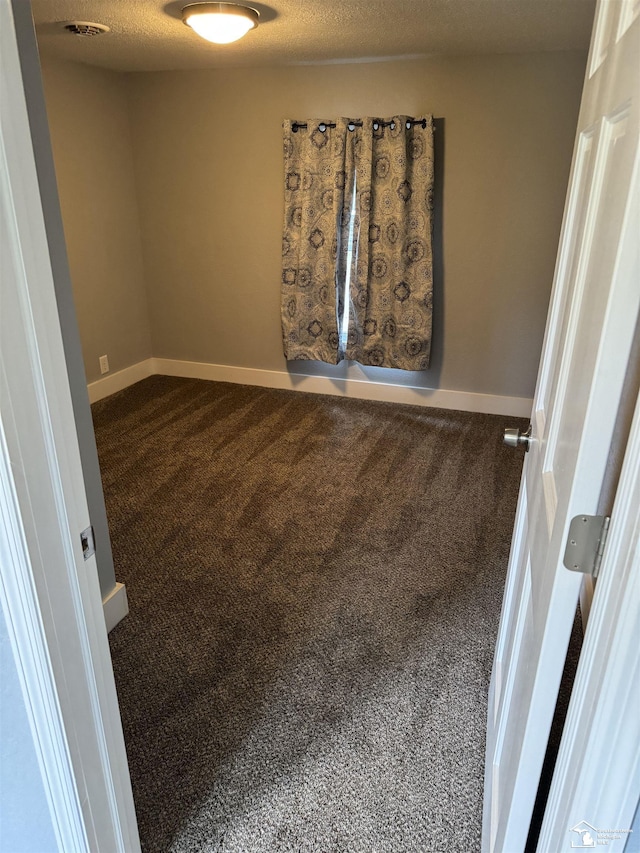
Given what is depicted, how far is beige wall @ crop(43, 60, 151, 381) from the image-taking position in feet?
12.0

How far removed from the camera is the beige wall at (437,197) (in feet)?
11.3

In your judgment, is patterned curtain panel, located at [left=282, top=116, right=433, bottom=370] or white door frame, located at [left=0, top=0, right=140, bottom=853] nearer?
white door frame, located at [left=0, top=0, right=140, bottom=853]

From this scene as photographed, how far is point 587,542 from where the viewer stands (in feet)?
2.52

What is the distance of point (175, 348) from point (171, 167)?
1.34 m

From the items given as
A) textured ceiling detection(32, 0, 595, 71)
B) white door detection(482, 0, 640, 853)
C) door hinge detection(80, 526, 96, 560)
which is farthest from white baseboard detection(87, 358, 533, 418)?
door hinge detection(80, 526, 96, 560)

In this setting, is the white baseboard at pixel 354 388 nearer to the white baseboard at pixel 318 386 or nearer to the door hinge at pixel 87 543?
the white baseboard at pixel 318 386

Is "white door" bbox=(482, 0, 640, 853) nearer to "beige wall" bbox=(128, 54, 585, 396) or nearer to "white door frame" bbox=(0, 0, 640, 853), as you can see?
"white door frame" bbox=(0, 0, 640, 853)

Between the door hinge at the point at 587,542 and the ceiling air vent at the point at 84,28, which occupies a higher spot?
the ceiling air vent at the point at 84,28

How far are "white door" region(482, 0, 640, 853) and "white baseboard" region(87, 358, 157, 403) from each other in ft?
11.5

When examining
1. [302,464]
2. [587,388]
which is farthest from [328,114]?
[587,388]

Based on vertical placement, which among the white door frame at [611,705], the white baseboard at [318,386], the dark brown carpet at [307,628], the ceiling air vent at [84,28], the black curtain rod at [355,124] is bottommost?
the dark brown carpet at [307,628]

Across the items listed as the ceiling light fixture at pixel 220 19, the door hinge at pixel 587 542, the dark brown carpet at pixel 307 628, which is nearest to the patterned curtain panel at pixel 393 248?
the dark brown carpet at pixel 307 628

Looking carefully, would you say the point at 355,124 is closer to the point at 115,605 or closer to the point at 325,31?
the point at 325,31

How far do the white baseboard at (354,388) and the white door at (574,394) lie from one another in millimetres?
2734
